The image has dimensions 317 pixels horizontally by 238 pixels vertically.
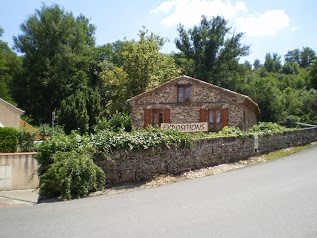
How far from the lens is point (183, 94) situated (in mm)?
23984

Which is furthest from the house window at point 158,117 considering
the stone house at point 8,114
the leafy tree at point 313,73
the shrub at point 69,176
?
the leafy tree at point 313,73

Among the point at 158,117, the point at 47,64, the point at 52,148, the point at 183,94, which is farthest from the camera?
the point at 47,64

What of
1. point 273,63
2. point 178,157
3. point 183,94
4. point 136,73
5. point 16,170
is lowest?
point 16,170

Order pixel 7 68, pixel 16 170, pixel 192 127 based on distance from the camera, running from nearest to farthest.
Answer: pixel 16 170 → pixel 192 127 → pixel 7 68

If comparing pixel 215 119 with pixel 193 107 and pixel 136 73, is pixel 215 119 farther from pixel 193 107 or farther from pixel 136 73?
pixel 136 73

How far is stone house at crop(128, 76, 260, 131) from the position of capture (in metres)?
Answer: 22.2

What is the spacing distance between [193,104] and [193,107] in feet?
0.72

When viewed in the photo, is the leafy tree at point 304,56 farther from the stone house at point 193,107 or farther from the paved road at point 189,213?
the paved road at point 189,213

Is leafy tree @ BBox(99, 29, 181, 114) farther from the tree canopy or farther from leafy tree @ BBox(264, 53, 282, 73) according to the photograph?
leafy tree @ BBox(264, 53, 282, 73)

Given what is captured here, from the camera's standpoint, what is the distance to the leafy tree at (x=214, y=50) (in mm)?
42188

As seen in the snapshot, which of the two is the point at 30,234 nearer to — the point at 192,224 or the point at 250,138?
the point at 192,224

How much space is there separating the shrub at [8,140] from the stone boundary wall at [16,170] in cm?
355

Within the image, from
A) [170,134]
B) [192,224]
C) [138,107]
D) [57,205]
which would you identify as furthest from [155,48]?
[192,224]

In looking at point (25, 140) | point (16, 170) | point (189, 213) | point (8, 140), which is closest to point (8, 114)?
point (25, 140)
